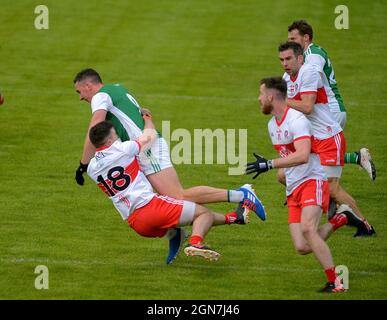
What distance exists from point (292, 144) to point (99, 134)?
2344 mm

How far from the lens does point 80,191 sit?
1720cm

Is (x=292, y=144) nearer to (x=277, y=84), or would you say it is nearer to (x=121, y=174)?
(x=277, y=84)

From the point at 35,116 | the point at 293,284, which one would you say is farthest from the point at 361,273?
the point at 35,116

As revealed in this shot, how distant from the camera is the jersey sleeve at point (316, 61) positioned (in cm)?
1422

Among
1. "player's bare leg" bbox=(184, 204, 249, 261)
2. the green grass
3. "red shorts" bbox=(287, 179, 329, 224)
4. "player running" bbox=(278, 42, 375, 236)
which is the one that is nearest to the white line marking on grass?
the green grass

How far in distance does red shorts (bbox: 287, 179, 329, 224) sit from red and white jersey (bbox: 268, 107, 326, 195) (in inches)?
2.8

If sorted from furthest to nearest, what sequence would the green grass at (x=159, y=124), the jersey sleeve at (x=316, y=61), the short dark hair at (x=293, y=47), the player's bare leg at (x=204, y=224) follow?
the jersey sleeve at (x=316, y=61) < the short dark hair at (x=293, y=47) < the green grass at (x=159, y=124) < the player's bare leg at (x=204, y=224)

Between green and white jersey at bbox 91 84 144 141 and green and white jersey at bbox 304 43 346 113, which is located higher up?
green and white jersey at bbox 304 43 346 113

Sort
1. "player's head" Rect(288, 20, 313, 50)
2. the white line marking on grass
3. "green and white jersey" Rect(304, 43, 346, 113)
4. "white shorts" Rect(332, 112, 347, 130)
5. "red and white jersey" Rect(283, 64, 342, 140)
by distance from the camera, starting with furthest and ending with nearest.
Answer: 1. "white shorts" Rect(332, 112, 347, 130)
2. "player's head" Rect(288, 20, 313, 50)
3. "green and white jersey" Rect(304, 43, 346, 113)
4. "red and white jersey" Rect(283, 64, 342, 140)
5. the white line marking on grass

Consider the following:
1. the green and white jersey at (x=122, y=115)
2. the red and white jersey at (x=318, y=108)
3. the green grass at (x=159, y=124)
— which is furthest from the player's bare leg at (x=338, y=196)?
the green and white jersey at (x=122, y=115)

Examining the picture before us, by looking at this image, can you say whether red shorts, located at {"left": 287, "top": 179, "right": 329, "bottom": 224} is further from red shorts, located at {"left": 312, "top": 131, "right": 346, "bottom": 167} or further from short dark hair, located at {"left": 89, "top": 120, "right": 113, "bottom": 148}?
short dark hair, located at {"left": 89, "top": 120, "right": 113, "bottom": 148}

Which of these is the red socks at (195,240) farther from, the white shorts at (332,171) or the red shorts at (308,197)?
the white shorts at (332,171)

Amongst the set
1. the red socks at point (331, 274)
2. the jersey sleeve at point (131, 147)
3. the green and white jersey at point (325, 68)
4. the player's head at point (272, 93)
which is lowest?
the red socks at point (331, 274)

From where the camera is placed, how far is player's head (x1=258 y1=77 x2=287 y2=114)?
12227 millimetres
